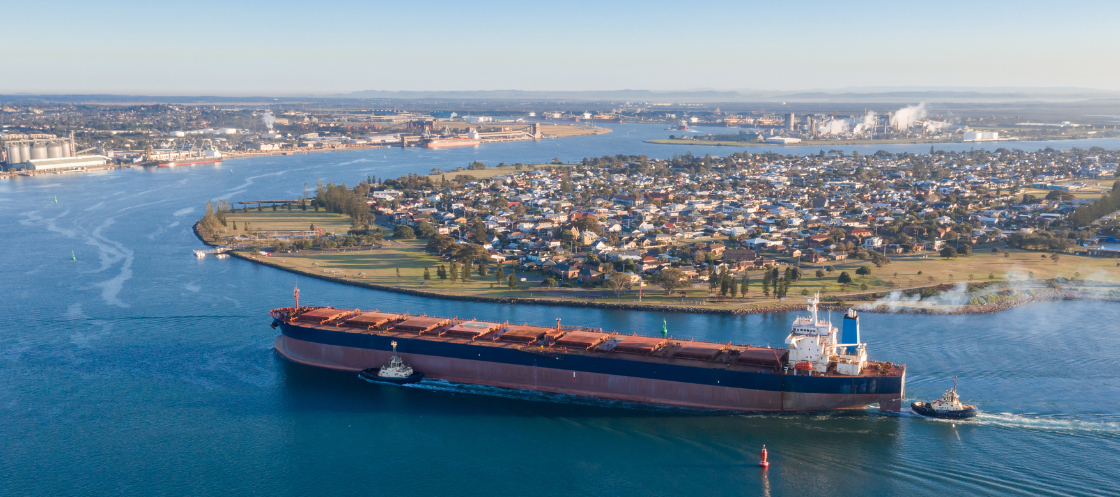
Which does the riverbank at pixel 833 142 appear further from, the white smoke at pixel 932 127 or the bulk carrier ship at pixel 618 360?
the bulk carrier ship at pixel 618 360

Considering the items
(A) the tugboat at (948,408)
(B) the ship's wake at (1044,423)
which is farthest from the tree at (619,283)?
(B) the ship's wake at (1044,423)

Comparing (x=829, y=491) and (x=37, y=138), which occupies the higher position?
(x=37, y=138)

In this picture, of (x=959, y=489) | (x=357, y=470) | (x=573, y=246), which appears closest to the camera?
(x=959, y=489)

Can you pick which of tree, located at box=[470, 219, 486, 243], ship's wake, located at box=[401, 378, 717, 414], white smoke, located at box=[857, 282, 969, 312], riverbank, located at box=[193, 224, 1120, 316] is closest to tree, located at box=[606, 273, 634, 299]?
riverbank, located at box=[193, 224, 1120, 316]

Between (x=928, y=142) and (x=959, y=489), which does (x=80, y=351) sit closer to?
(x=959, y=489)

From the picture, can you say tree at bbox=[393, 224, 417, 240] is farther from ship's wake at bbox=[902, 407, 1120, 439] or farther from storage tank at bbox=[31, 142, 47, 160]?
storage tank at bbox=[31, 142, 47, 160]

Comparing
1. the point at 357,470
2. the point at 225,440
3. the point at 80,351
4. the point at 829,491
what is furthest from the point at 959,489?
the point at 80,351
